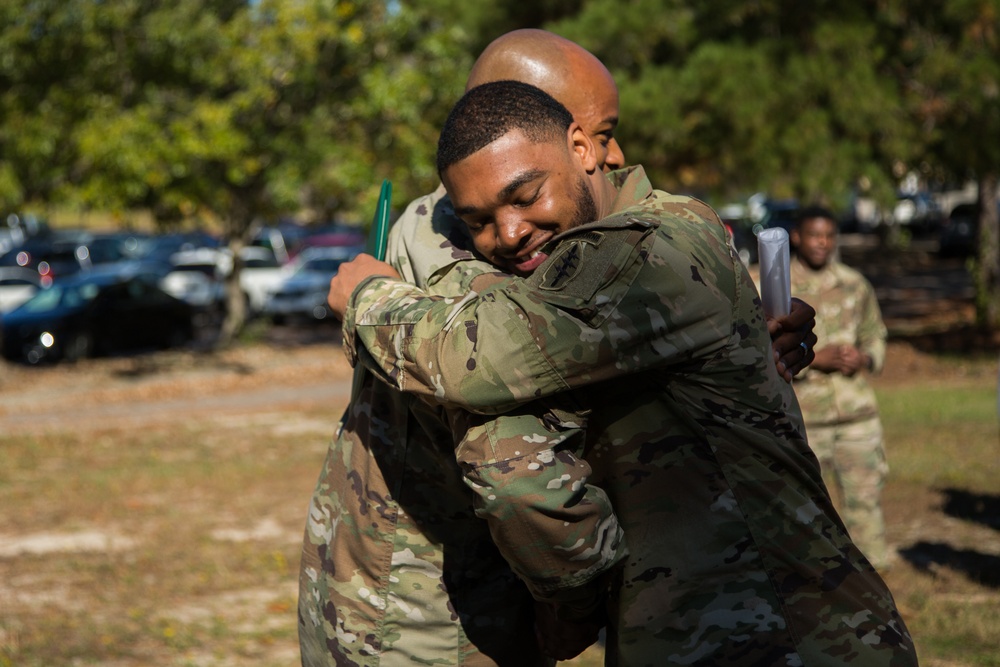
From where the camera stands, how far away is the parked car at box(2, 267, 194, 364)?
19.4 m

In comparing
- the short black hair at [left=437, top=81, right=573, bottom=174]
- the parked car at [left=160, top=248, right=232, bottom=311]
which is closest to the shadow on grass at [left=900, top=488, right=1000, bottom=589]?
the short black hair at [left=437, top=81, right=573, bottom=174]

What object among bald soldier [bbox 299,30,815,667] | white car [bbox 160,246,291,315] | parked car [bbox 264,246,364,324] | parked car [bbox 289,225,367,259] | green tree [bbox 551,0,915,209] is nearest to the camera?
bald soldier [bbox 299,30,815,667]

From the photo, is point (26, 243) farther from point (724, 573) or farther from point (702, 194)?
point (724, 573)

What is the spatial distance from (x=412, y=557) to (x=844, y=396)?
177 inches

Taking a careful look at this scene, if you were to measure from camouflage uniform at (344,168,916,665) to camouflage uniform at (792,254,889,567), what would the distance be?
14.4ft

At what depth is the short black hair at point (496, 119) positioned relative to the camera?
87.7 inches

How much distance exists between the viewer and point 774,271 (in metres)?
2.47

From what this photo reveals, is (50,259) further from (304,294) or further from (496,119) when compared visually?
(496,119)

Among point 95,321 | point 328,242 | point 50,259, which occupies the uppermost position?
point 95,321

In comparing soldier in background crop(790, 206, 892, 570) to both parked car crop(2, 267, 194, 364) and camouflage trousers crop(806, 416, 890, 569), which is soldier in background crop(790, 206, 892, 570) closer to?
camouflage trousers crop(806, 416, 890, 569)

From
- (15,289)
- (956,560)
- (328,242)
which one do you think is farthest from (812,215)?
(328,242)

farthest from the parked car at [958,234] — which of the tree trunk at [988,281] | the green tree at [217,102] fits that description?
the green tree at [217,102]

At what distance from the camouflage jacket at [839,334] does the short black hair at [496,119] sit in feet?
14.3

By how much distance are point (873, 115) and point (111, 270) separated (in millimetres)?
19393
